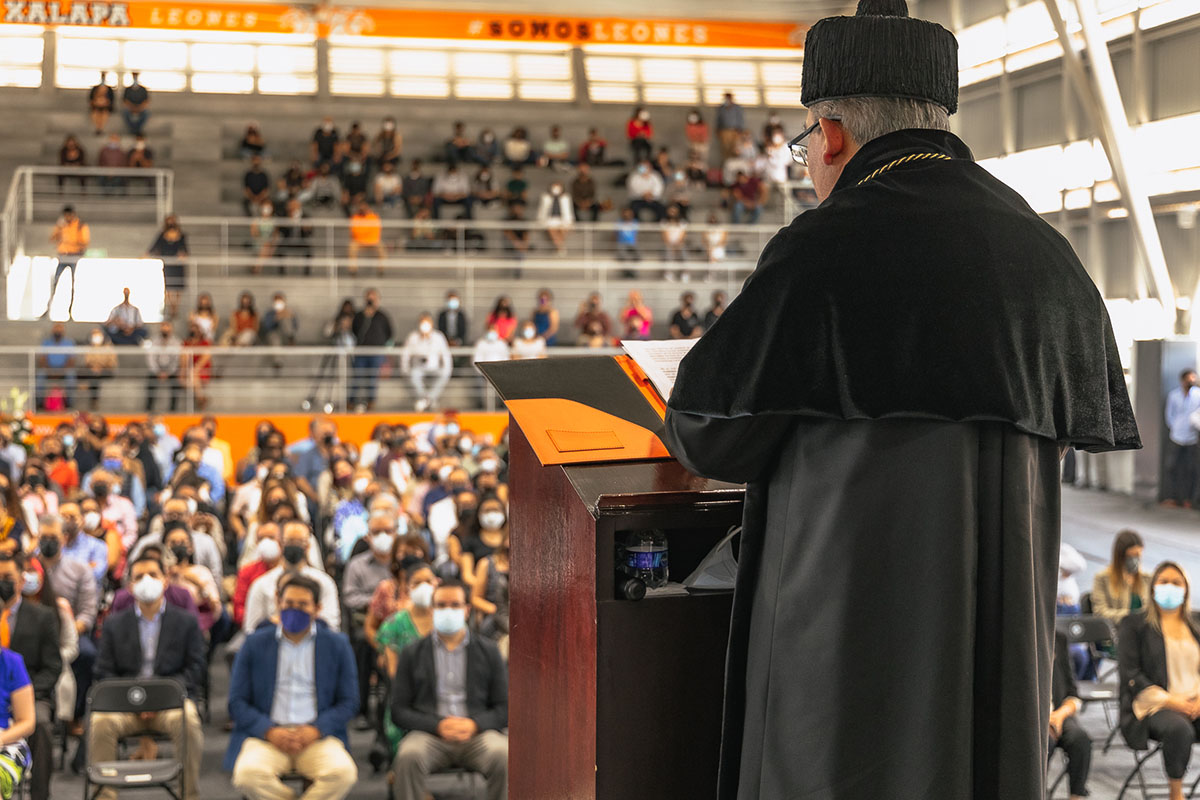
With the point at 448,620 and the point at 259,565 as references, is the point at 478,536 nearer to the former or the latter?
the point at 259,565

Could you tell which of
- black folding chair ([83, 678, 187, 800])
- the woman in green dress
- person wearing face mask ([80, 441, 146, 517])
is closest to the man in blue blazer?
black folding chair ([83, 678, 187, 800])

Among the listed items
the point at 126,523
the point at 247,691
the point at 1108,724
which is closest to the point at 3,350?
the point at 126,523

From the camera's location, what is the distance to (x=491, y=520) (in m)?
9.03

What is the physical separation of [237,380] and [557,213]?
19.2 ft

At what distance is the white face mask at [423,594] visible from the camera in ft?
24.6

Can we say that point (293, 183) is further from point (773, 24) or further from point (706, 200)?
point (773, 24)

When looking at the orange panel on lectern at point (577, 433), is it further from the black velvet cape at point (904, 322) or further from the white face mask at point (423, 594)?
the white face mask at point (423, 594)

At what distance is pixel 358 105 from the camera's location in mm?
23219

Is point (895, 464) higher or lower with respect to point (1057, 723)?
higher

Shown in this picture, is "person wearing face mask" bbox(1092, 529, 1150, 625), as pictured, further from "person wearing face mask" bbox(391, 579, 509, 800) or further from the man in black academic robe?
the man in black academic robe

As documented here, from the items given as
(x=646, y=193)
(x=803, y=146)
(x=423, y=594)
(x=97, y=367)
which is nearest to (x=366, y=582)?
(x=423, y=594)

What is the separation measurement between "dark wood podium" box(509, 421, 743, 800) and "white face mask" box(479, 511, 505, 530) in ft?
22.7

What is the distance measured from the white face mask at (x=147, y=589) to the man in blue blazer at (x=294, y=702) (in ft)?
3.20

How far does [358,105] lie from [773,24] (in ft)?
26.8
